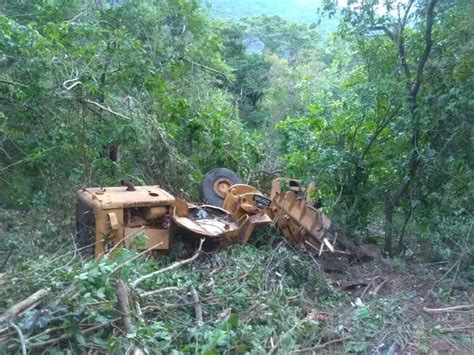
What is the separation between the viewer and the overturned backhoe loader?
636 cm

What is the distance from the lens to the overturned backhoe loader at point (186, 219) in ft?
20.9

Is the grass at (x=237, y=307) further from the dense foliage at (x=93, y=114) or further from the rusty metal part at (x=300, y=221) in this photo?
the dense foliage at (x=93, y=114)

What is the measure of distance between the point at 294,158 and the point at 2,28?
4639mm

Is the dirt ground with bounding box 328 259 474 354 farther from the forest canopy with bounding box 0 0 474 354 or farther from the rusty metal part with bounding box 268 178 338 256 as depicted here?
the rusty metal part with bounding box 268 178 338 256

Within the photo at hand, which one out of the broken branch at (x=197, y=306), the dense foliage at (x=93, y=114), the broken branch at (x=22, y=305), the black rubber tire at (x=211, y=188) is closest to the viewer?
the broken branch at (x=22, y=305)

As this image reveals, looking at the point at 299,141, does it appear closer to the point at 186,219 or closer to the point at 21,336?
the point at 186,219

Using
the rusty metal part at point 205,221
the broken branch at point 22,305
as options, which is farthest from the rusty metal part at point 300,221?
the broken branch at point 22,305

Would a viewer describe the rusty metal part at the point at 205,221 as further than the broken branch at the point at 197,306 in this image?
Yes

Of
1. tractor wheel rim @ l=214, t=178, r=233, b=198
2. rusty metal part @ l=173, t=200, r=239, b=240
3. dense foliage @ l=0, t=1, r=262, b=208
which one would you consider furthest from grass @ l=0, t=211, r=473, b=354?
tractor wheel rim @ l=214, t=178, r=233, b=198

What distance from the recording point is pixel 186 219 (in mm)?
6945

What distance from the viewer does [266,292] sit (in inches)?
220

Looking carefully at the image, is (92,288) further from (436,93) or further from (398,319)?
(436,93)

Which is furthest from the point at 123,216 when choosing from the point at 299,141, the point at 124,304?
the point at 299,141

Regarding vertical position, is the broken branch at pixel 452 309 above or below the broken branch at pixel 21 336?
below
